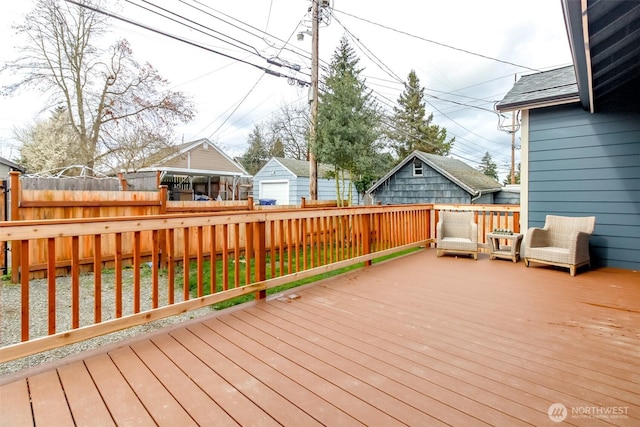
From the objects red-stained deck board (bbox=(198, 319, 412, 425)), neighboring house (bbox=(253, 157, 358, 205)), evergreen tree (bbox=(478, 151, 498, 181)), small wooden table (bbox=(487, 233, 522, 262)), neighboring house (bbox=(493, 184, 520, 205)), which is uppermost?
evergreen tree (bbox=(478, 151, 498, 181))

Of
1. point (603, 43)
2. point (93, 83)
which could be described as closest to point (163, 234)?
point (603, 43)

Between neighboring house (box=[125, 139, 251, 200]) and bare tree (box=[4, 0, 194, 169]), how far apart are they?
100cm

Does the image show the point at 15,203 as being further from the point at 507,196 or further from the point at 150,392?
the point at 507,196

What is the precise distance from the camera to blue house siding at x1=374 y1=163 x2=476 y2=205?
12.9 meters

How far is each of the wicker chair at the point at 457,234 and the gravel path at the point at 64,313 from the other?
3848 millimetres

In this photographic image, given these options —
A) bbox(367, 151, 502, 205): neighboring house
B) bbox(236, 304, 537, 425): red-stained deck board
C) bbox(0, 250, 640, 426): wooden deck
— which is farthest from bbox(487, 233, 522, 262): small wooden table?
bbox(367, 151, 502, 205): neighboring house

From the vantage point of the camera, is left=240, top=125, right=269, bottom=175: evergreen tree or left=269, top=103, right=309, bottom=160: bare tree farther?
left=240, top=125, right=269, bottom=175: evergreen tree

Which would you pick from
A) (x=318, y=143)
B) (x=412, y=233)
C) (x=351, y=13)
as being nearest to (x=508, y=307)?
(x=412, y=233)

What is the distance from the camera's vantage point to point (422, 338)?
93.4 inches

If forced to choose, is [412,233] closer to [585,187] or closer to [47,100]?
[585,187]

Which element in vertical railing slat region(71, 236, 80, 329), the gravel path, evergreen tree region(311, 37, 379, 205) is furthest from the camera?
evergreen tree region(311, 37, 379, 205)

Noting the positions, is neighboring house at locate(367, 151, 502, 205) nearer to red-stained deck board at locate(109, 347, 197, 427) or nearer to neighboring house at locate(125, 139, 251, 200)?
neighboring house at locate(125, 139, 251, 200)

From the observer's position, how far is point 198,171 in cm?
1519

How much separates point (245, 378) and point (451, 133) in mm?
25267
